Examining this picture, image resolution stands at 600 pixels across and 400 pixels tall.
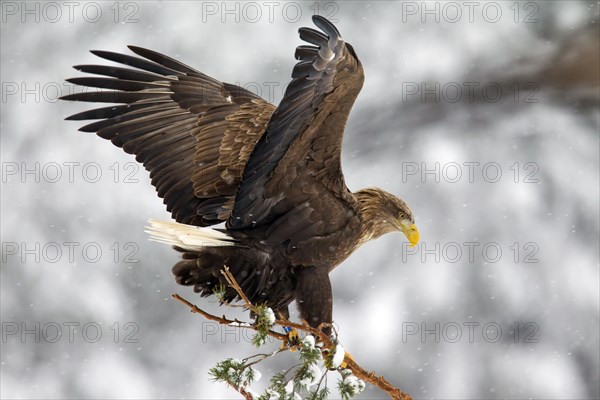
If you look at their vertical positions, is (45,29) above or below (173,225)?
above

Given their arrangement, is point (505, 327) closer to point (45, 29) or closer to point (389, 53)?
point (389, 53)

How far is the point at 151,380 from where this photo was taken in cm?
892

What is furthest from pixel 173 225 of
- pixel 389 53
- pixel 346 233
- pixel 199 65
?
pixel 389 53

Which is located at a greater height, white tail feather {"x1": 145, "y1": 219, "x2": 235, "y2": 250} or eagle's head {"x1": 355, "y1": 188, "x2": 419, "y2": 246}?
eagle's head {"x1": 355, "y1": 188, "x2": 419, "y2": 246}

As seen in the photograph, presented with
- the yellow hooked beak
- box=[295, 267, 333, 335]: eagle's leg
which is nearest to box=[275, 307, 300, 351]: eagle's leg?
box=[295, 267, 333, 335]: eagle's leg

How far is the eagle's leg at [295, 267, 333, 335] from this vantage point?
3.73 m

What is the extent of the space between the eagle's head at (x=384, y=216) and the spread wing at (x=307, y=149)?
0.12 metres

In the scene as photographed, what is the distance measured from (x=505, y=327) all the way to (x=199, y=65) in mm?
3968

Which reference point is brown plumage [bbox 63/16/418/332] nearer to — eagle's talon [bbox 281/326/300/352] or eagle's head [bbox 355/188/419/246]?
eagle's head [bbox 355/188/419/246]

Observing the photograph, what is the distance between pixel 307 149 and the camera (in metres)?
3.68

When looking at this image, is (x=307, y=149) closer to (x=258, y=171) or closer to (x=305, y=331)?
(x=258, y=171)

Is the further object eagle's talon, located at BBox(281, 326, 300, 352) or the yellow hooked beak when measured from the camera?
the yellow hooked beak

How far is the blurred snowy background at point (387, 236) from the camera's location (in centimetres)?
878

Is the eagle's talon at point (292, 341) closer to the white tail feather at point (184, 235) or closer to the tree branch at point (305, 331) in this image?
the tree branch at point (305, 331)
